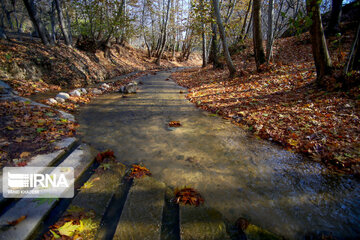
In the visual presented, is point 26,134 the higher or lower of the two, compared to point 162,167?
higher

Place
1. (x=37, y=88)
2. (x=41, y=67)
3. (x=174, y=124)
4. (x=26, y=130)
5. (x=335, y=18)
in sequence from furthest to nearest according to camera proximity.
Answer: (x=335, y=18)
(x=41, y=67)
(x=37, y=88)
(x=174, y=124)
(x=26, y=130)

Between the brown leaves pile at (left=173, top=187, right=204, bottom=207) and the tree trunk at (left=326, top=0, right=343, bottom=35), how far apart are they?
12514 mm

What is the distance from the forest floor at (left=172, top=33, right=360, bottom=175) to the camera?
3133 millimetres

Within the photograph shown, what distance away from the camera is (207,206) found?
2143mm

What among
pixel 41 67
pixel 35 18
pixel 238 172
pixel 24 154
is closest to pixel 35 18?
pixel 35 18

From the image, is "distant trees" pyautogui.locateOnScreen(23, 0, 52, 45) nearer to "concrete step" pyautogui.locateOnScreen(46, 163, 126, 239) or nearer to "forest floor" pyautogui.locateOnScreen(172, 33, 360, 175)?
"forest floor" pyautogui.locateOnScreen(172, 33, 360, 175)

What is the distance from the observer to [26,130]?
3.45 metres

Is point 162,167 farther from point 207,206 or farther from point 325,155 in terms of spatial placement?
point 325,155

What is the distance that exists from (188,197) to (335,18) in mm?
12829

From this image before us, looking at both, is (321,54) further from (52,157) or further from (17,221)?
(17,221)

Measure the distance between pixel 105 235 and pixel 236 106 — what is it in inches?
191

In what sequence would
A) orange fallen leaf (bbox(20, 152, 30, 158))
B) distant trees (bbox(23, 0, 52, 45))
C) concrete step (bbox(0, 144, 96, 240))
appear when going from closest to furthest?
concrete step (bbox(0, 144, 96, 240)), orange fallen leaf (bbox(20, 152, 30, 158)), distant trees (bbox(23, 0, 52, 45))

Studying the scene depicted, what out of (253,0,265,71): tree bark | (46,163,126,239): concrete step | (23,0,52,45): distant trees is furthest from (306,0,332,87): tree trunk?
(23,0,52,45): distant trees

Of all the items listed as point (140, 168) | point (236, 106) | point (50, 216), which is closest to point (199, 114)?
point (236, 106)
